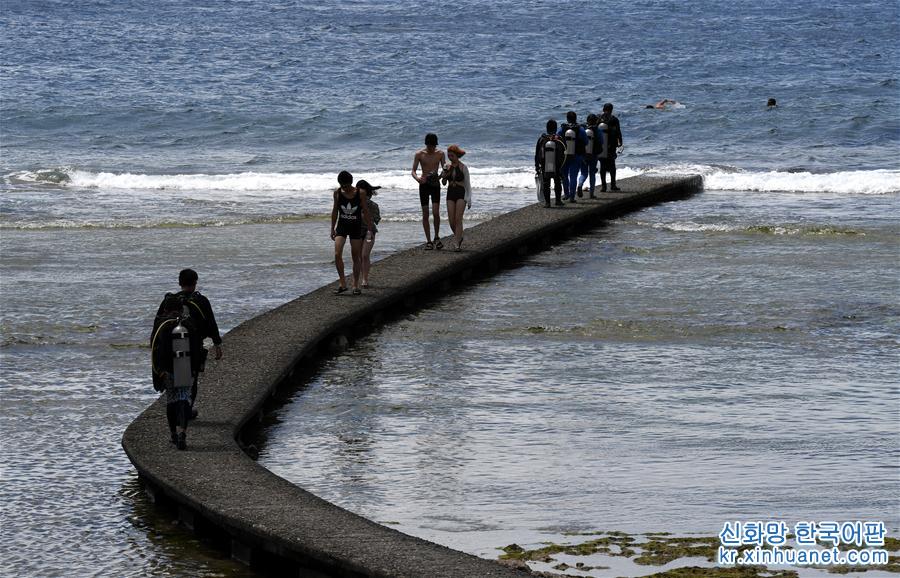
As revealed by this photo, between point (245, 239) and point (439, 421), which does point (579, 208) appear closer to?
point (245, 239)

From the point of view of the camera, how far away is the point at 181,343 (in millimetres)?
10250

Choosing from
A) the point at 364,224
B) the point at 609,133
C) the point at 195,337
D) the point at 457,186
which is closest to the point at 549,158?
the point at 609,133

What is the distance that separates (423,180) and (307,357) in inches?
218

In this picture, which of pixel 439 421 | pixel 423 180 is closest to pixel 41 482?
pixel 439 421

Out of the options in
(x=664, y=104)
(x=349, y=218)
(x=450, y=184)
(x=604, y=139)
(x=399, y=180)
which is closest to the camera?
(x=349, y=218)

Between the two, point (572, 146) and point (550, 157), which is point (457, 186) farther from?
point (572, 146)

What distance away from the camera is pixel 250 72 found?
66.7 metres

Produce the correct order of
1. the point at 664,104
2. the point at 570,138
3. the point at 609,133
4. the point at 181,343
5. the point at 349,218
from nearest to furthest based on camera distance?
the point at 181,343 → the point at 349,218 → the point at 570,138 → the point at 609,133 → the point at 664,104

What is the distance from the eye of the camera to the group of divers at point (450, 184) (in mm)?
16719

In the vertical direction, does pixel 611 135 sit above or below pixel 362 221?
above

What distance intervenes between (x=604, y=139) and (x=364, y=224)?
10872mm

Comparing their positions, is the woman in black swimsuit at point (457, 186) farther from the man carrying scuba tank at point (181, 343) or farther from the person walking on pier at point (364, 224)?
the man carrying scuba tank at point (181, 343)

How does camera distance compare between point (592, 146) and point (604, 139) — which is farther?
point (604, 139)

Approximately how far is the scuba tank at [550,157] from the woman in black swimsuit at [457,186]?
423 centimetres
